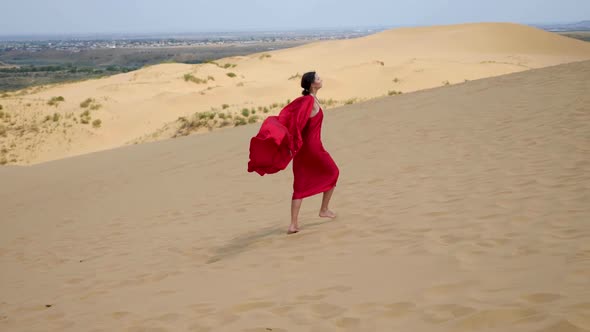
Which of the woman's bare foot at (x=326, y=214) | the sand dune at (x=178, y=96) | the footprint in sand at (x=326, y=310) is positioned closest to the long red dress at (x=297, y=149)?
the woman's bare foot at (x=326, y=214)

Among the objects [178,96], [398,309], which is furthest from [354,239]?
[178,96]

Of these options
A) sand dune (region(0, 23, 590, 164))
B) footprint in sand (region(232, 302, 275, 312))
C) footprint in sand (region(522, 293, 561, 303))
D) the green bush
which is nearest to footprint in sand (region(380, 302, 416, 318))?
footprint in sand (region(522, 293, 561, 303))

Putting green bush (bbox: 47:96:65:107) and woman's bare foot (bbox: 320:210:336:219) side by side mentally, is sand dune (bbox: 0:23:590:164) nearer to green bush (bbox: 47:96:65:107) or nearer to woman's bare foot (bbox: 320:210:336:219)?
green bush (bbox: 47:96:65:107)

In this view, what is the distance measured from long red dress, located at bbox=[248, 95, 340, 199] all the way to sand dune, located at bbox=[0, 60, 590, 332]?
52 cm

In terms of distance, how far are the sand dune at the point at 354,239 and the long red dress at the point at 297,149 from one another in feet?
1.72

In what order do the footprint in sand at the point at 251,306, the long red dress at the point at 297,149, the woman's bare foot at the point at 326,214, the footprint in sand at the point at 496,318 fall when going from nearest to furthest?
the footprint in sand at the point at 496,318 → the footprint in sand at the point at 251,306 → the long red dress at the point at 297,149 → the woman's bare foot at the point at 326,214

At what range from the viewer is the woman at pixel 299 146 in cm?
632

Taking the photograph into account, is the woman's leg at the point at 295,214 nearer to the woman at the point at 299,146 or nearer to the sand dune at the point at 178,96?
the woman at the point at 299,146

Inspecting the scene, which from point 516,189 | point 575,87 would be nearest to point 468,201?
point 516,189

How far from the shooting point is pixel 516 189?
6.82m

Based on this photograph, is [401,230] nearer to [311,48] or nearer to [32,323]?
[32,323]

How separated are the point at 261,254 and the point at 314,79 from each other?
1.74 m

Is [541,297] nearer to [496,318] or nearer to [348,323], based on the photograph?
[496,318]

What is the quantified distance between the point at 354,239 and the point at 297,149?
102 cm
